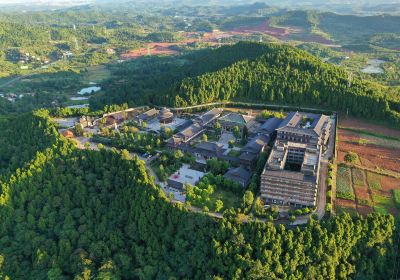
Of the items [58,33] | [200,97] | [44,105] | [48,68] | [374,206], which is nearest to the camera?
[374,206]

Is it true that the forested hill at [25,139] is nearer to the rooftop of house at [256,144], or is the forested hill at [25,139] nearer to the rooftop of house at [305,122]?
the rooftop of house at [256,144]

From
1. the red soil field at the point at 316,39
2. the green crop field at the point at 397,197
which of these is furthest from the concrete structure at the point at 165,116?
the red soil field at the point at 316,39

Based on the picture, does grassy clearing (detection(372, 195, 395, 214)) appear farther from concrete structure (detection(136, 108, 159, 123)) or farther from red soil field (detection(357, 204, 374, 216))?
concrete structure (detection(136, 108, 159, 123))

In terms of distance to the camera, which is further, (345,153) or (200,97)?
(200,97)

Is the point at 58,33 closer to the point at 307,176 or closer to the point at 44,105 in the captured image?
the point at 44,105

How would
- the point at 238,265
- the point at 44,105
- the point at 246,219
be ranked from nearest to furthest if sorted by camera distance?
the point at 238,265
the point at 246,219
the point at 44,105

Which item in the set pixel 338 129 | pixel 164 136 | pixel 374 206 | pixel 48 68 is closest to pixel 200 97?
pixel 164 136

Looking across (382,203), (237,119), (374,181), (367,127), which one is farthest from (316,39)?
(382,203)
